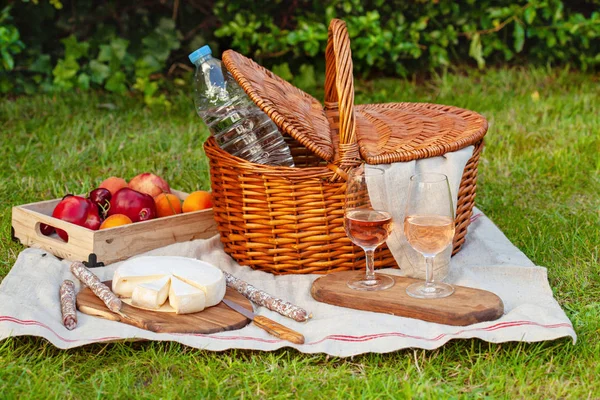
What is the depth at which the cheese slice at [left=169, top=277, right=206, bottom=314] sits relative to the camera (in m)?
2.24

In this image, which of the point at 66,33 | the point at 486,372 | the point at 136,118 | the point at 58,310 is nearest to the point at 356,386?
the point at 486,372

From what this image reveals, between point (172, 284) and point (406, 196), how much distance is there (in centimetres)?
73

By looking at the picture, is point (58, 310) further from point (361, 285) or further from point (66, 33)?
point (66, 33)

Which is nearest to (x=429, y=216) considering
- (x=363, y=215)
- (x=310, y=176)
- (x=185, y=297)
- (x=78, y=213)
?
(x=363, y=215)

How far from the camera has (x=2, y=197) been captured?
3.46 m

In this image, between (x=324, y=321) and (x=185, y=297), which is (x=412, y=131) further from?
(x=185, y=297)

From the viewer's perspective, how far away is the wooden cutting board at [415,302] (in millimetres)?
2197

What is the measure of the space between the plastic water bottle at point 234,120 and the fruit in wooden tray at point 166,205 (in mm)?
342

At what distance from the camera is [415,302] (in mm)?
2266

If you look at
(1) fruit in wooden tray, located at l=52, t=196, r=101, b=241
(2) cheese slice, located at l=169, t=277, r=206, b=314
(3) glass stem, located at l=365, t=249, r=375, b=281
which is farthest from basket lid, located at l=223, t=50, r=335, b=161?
(1) fruit in wooden tray, located at l=52, t=196, r=101, b=241

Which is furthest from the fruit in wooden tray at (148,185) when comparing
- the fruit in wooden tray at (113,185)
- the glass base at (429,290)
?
the glass base at (429,290)

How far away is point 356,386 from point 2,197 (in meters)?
2.04

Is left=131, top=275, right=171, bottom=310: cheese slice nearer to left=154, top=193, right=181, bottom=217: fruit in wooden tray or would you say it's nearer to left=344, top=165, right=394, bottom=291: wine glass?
left=344, top=165, right=394, bottom=291: wine glass

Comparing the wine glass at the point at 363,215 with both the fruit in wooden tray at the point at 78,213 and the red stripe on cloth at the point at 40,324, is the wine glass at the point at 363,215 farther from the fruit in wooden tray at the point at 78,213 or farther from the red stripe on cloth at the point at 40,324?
the fruit in wooden tray at the point at 78,213
